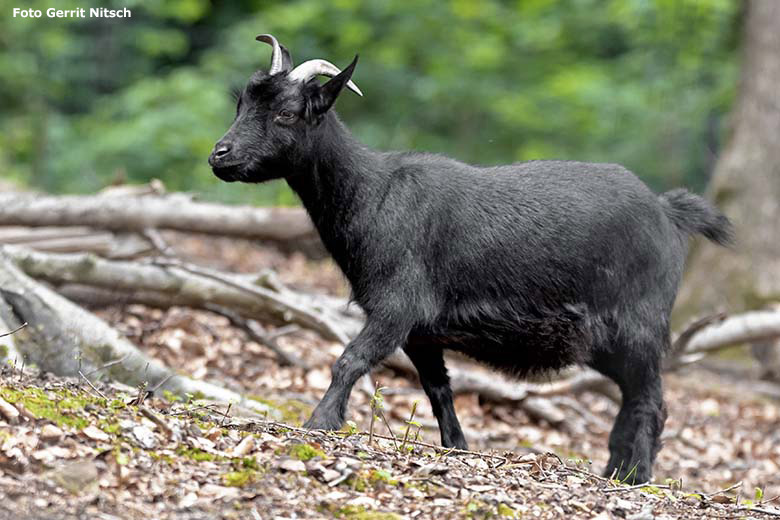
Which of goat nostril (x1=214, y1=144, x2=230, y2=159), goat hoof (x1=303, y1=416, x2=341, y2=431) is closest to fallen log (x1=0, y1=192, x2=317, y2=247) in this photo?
goat nostril (x1=214, y1=144, x2=230, y2=159)

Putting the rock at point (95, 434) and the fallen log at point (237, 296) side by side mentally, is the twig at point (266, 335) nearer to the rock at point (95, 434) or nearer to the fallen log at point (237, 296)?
the fallen log at point (237, 296)

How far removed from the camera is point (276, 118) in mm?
5637

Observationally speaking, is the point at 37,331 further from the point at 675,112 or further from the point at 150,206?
the point at 675,112

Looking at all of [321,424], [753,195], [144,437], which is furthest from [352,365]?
[753,195]

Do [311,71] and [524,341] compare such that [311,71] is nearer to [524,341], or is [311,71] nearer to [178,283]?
[524,341]

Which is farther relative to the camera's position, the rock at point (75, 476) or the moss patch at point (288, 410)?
the moss patch at point (288, 410)

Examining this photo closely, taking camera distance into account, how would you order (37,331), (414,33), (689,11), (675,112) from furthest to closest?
1. (414,33)
2. (675,112)
3. (689,11)
4. (37,331)

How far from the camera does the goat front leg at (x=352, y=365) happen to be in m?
5.28

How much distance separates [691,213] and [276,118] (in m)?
2.84

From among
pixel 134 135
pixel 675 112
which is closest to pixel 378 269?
pixel 134 135

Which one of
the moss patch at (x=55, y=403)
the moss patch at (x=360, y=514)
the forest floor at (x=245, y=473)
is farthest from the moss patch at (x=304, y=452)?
the moss patch at (x=55, y=403)

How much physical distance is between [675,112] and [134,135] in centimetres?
855

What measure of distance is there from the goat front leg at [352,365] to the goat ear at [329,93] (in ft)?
3.97

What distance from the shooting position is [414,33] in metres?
17.8
